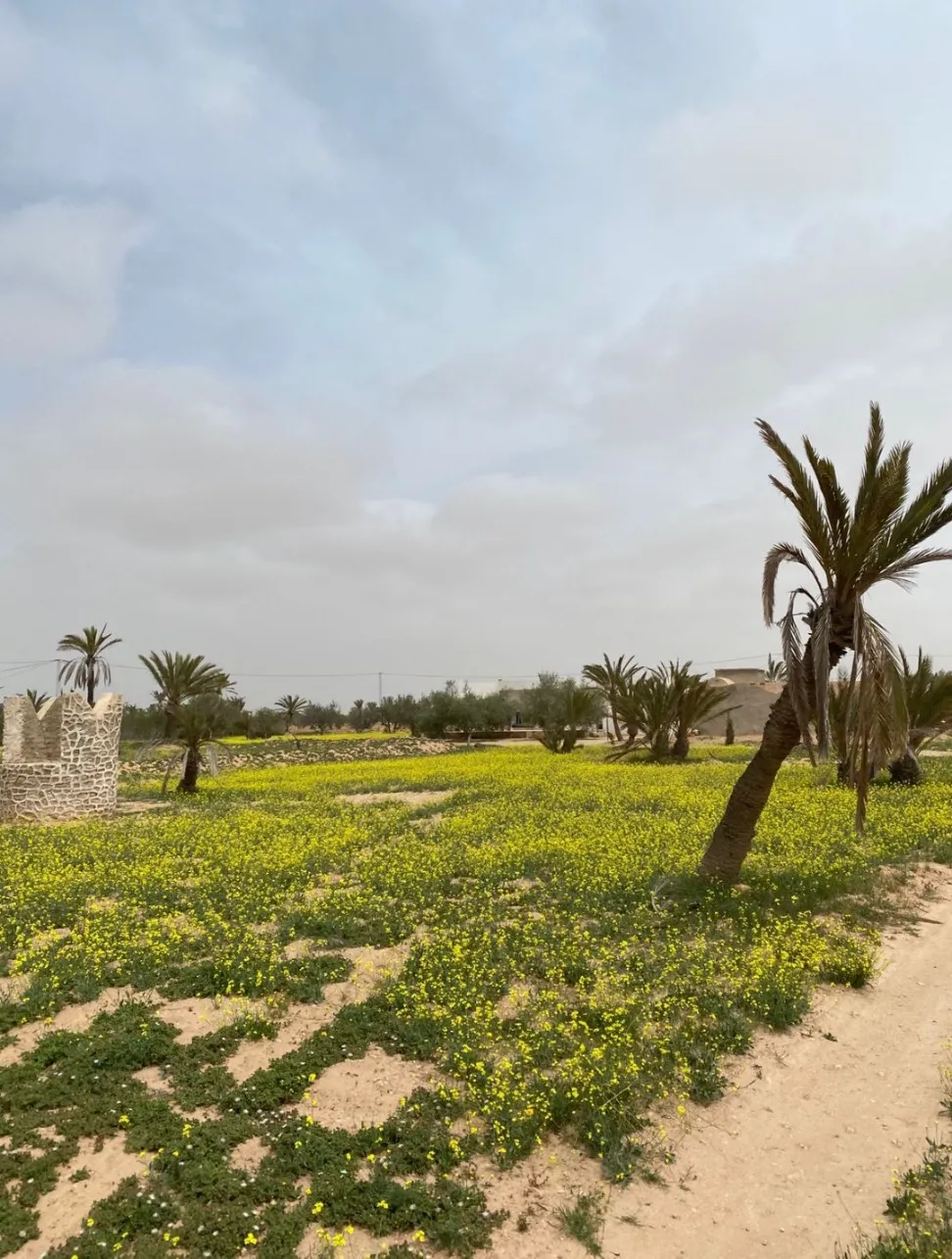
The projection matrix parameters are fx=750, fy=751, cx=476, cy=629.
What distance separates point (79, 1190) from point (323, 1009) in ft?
7.87

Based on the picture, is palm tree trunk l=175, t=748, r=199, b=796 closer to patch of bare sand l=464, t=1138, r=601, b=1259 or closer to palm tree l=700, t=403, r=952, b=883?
palm tree l=700, t=403, r=952, b=883

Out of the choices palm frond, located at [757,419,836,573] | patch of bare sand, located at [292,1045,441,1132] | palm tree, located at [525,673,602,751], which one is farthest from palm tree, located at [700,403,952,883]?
palm tree, located at [525,673,602,751]

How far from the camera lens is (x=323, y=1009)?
21.5 feet

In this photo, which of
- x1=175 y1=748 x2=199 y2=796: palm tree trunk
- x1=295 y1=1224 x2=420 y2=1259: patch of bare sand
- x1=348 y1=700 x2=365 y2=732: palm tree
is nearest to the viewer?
x1=295 y1=1224 x2=420 y2=1259: patch of bare sand

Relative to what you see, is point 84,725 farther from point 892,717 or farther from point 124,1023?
point 892,717

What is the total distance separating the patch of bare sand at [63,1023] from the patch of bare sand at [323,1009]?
1.42m

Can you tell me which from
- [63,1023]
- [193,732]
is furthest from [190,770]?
[63,1023]

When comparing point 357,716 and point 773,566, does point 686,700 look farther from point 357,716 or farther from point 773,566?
point 357,716

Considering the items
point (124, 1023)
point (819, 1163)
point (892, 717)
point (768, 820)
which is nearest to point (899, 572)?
point (892, 717)

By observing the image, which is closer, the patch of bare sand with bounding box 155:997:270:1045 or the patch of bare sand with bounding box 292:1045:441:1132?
the patch of bare sand with bounding box 292:1045:441:1132

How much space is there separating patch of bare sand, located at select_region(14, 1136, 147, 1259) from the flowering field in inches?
1.7

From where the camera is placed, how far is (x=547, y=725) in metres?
37.8

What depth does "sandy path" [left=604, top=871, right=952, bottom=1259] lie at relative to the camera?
4211 mm

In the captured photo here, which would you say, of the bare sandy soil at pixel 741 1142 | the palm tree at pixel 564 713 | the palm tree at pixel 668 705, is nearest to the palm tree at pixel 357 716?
the palm tree at pixel 564 713
